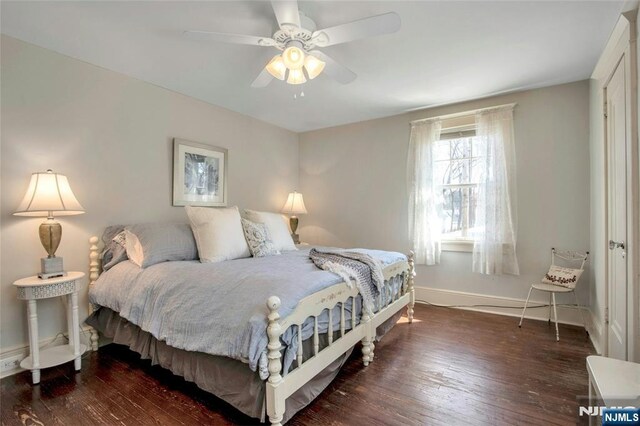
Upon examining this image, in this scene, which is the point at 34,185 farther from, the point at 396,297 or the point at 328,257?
the point at 396,297

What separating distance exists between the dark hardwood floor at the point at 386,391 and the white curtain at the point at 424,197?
125 cm

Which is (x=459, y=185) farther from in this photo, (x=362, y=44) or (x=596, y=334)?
(x=362, y=44)

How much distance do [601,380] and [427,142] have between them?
2929 mm

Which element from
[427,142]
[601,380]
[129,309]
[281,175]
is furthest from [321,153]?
[601,380]

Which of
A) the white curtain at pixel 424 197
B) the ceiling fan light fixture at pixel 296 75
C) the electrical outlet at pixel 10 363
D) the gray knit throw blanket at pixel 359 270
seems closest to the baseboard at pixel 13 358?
the electrical outlet at pixel 10 363

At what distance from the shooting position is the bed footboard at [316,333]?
4.66 feet

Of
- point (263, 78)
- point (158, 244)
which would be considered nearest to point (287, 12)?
point (263, 78)

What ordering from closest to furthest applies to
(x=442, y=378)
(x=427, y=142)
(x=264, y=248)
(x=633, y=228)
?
1. (x=633, y=228)
2. (x=442, y=378)
3. (x=264, y=248)
4. (x=427, y=142)

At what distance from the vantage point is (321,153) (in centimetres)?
464

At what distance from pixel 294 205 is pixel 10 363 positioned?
3.12 m

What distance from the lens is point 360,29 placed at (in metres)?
1.71

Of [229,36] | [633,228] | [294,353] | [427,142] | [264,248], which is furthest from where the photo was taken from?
[427,142]

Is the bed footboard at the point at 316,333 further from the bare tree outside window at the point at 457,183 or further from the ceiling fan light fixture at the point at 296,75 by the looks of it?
the ceiling fan light fixture at the point at 296,75

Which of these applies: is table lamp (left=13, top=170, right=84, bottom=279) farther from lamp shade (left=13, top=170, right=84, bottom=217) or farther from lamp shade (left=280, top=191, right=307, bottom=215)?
lamp shade (left=280, top=191, right=307, bottom=215)
